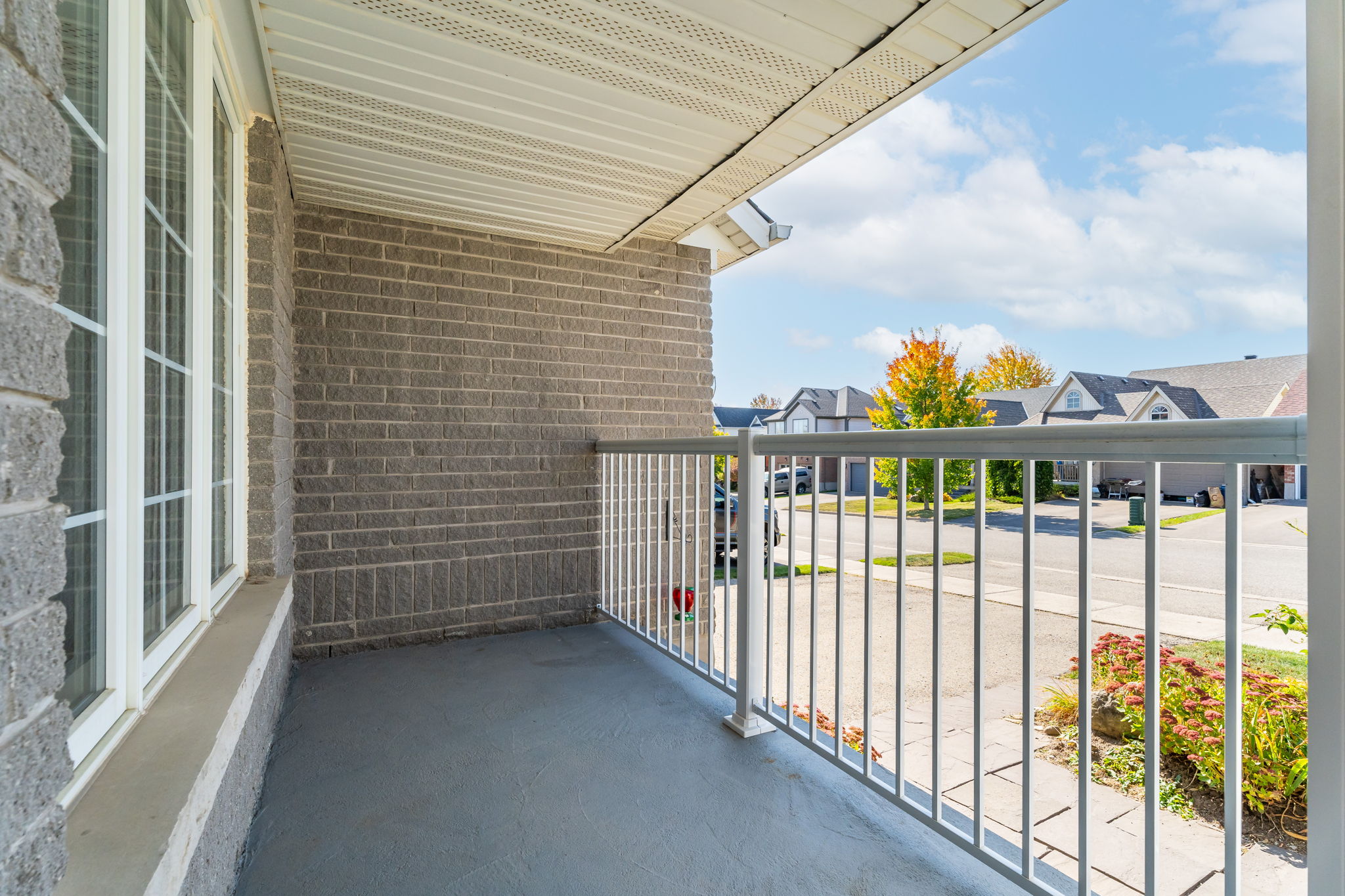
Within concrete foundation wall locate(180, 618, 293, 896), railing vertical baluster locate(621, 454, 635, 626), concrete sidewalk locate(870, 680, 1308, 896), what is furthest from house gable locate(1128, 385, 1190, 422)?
concrete foundation wall locate(180, 618, 293, 896)

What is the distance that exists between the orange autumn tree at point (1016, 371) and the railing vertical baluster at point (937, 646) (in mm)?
31888

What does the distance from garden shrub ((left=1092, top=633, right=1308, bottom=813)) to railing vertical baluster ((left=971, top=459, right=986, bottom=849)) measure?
756 mm

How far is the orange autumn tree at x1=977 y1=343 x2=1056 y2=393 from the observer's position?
30797mm

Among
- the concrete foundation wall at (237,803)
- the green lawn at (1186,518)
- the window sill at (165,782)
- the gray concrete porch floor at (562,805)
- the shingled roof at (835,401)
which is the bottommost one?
the gray concrete porch floor at (562,805)

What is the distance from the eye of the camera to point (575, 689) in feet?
9.61

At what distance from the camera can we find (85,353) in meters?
1.08

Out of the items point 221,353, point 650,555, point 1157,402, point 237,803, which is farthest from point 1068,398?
point 237,803

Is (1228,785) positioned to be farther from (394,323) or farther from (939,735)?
(394,323)

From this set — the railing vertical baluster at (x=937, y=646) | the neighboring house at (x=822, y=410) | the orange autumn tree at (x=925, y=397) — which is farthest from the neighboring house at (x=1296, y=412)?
the neighboring house at (x=822, y=410)

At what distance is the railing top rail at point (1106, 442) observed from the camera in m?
1.07

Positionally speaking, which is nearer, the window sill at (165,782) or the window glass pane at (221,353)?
the window sill at (165,782)

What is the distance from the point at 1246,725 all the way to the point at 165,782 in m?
3.30

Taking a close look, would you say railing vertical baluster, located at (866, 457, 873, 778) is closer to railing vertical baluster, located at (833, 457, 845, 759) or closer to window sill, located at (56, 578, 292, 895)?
railing vertical baluster, located at (833, 457, 845, 759)

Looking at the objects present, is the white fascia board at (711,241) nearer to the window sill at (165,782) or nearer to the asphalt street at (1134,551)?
the asphalt street at (1134,551)
